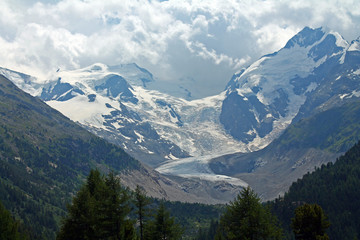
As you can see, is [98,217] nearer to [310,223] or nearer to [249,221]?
[249,221]

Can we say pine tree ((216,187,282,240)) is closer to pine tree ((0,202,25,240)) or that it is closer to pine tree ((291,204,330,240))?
pine tree ((291,204,330,240))

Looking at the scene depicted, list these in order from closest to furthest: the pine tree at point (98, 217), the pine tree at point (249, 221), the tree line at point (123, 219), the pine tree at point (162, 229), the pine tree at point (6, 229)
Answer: the tree line at point (123, 219) → the pine tree at point (249, 221) → the pine tree at point (98, 217) → the pine tree at point (6, 229) → the pine tree at point (162, 229)

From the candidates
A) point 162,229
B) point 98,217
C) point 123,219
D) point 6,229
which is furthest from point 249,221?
point 6,229

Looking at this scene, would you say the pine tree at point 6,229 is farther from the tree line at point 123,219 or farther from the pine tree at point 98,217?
the pine tree at point 98,217

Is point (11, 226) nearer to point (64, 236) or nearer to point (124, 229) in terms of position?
point (64, 236)

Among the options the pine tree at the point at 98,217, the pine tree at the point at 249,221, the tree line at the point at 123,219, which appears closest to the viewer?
the tree line at the point at 123,219

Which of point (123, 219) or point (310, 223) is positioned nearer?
point (310, 223)

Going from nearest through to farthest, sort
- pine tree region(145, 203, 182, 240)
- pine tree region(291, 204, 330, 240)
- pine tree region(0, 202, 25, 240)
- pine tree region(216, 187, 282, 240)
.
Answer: pine tree region(291, 204, 330, 240)
pine tree region(216, 187, 282, 240)
pine tree region(0, 202, 25, 240)
pine tree region(145, 203, 182, 240)

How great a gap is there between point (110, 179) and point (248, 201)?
22235 millimetres

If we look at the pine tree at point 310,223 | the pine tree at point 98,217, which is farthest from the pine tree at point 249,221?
the pine tree at point 98,217

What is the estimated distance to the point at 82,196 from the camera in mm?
75812

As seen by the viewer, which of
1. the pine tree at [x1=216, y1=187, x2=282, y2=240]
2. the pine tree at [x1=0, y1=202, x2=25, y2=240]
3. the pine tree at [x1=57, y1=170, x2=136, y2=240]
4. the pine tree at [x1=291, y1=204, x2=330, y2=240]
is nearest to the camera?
the pine tree at [x1=291, y1=204, x2=330, y2=240]

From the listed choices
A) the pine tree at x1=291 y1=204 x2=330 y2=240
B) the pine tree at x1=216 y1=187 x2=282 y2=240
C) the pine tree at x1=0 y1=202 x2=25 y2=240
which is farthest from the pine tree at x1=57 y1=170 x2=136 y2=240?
the pine tree at x1=291 y1=204 x2=330 y2=240

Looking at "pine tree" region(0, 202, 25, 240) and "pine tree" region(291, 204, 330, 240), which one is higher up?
"pine tree" region(291, 204, 330, 240)
